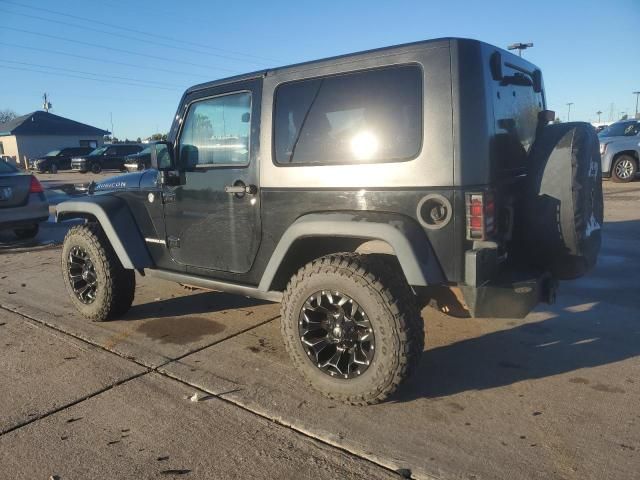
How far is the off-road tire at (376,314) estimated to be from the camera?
8.68ft

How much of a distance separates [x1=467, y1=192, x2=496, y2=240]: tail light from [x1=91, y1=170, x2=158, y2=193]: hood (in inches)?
100

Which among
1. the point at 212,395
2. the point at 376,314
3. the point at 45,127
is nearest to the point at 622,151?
the point at 376,314

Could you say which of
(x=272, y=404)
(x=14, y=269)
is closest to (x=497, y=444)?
(x=272, y=404)

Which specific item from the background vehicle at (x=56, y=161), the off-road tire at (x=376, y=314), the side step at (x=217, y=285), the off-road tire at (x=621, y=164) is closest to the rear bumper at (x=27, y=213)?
the side step at (x=217, y=285)

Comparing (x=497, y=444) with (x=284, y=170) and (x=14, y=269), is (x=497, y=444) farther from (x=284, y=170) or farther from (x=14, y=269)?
(x=14, y=269)

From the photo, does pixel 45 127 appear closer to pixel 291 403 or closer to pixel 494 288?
pixel 291 403

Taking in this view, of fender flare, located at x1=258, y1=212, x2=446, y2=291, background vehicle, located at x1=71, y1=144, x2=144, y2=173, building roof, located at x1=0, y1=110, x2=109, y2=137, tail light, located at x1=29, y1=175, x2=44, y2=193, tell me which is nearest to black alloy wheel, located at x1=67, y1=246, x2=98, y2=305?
fender flare, located at x1=258, y1=212, x2=446, y2=291

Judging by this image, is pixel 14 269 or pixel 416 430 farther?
pixel 14 269

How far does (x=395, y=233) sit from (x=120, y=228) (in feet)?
8.08

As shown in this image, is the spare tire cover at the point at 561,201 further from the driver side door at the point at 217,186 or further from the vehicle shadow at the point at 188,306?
the vehicle shadow at the point at 188,306

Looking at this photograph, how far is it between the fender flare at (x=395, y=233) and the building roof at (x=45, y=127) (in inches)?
1950

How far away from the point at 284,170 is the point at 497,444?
1.93 meters

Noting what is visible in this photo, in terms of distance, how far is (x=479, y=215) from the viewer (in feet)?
8.14

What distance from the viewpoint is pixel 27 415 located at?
111 inches
